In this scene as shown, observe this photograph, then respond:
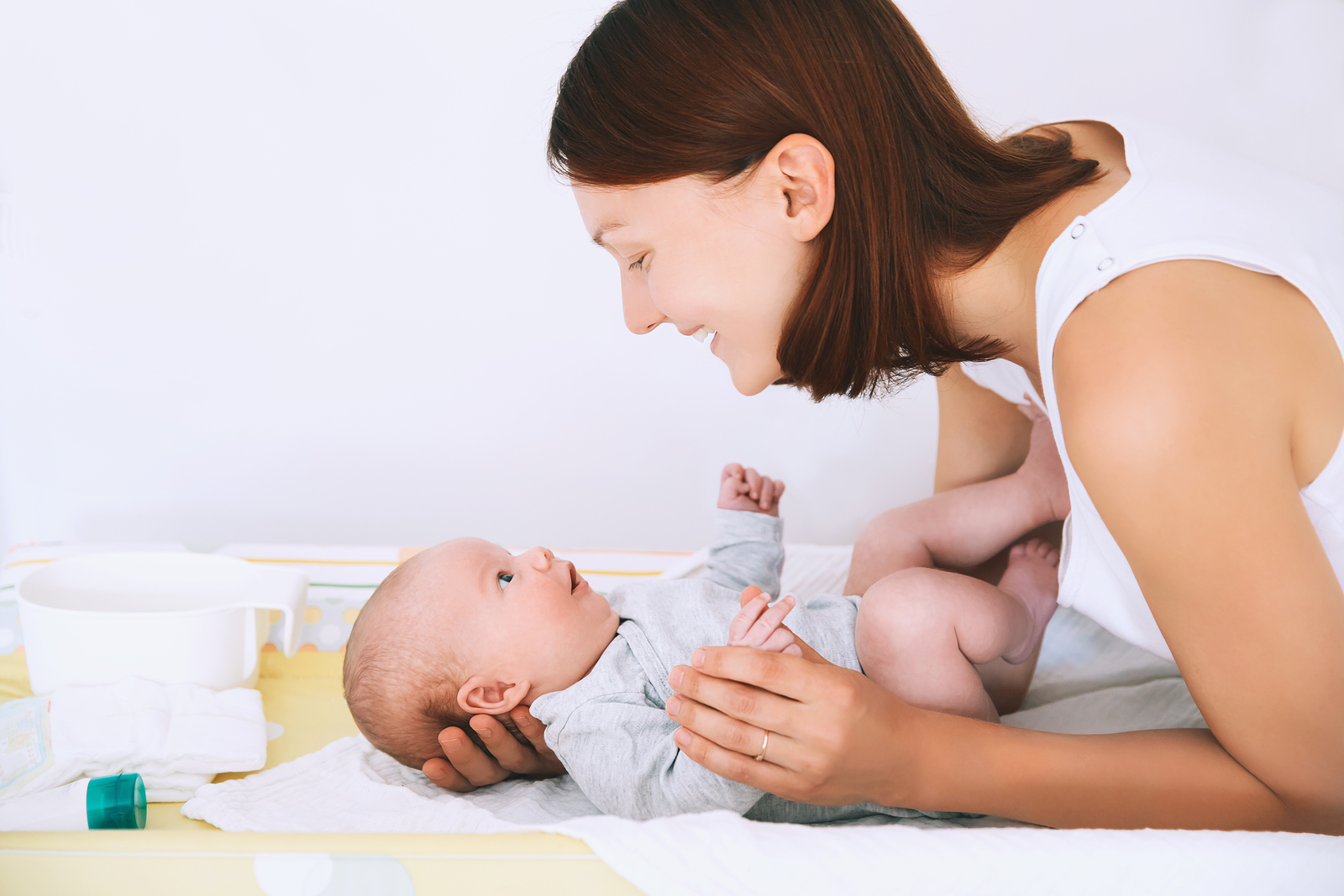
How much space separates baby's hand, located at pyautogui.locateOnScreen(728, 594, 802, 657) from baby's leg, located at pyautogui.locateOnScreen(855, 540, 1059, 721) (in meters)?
0.19

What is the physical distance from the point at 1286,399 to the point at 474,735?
2.85 ft

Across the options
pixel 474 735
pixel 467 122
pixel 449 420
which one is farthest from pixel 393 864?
pixel 467 122

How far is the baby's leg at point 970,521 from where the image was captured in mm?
1285

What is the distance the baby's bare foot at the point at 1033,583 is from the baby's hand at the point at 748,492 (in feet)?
1.14

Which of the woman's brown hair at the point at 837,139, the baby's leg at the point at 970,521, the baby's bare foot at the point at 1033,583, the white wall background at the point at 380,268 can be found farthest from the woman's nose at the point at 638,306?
→ the white wall background at the point at 380,268

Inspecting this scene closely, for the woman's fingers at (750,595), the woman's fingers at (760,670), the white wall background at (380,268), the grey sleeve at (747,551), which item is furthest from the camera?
the white wall background at (380,268)

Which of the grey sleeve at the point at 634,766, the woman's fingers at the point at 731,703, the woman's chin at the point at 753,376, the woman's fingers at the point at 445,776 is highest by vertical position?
the woman's chin at the point at 753,376

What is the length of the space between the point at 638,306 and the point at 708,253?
0.12 m

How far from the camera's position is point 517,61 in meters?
1.75

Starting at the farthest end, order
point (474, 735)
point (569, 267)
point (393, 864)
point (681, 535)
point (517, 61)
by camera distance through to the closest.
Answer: point (681, 535) < point (569, 267) < point (517, 61) < point (474, 735) < point (393, 864)

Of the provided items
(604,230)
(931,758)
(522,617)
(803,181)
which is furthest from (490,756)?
(803,181)

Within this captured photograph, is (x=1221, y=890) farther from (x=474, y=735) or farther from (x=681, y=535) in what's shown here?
(x=681, y=535)

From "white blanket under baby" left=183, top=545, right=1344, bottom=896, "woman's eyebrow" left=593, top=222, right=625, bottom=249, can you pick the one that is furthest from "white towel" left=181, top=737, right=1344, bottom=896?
"woman's eyebrow" left=593, top=222, right=625, bottom=249

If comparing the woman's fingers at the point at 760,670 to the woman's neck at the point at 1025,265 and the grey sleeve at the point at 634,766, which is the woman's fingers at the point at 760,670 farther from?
the woman's neck at the point at 1025,265
